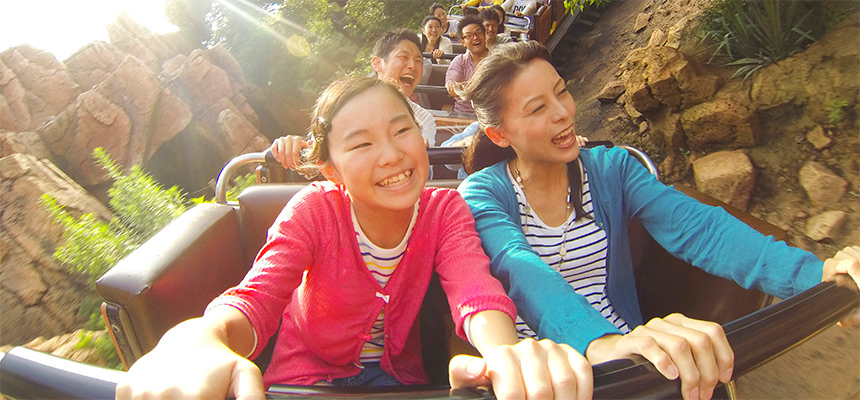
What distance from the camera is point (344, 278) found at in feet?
3.23

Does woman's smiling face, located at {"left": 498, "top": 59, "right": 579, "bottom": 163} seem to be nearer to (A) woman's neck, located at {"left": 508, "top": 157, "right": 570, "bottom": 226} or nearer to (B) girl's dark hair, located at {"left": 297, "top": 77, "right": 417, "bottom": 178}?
(A) woman's neck, located at {"left": 508, "top": 157, "right": 570, "bottom": 226}

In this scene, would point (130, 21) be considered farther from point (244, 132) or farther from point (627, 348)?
point (627, 348)

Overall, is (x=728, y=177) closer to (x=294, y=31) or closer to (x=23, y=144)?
(x=294, y=31)

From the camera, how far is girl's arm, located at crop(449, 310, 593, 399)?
425 mm

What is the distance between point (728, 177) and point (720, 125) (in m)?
0.36

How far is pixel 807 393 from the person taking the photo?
1612 millimetres

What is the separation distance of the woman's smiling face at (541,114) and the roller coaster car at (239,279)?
14.0 inches

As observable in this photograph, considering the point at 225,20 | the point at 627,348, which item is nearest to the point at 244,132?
the point at 225,20

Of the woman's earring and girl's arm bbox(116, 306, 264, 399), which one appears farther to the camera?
the woman's earring

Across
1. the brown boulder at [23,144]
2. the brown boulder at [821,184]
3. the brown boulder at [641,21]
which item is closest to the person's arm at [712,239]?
the brown boulder at [821,184]

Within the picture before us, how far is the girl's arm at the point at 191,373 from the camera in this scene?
442mm

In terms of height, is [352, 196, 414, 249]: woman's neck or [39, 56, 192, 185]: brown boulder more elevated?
[352, 196, 414, 249]: woman's neck

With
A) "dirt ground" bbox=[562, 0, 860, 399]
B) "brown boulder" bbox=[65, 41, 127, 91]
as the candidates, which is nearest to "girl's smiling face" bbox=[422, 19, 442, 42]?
"dirt ground" bbox=[562, 0, 860, 399]

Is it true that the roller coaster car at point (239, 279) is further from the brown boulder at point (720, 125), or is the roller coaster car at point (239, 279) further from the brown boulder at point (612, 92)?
the brown boulder at point (612, 92)
